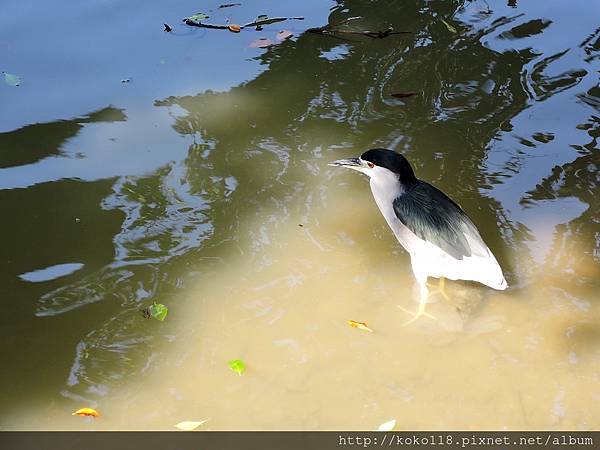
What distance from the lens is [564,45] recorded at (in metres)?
5.35

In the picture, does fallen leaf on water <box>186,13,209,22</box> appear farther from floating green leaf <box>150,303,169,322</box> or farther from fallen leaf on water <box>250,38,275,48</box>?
floating green leaf <box>150,303,169,322</box>

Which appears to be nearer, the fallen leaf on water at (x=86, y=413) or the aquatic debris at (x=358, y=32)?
the fallen leaf on water at (x=86, y=413)

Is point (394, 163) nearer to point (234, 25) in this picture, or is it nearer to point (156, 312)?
point (156, 312)

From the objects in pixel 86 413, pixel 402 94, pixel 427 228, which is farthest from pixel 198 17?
pixel 86 413

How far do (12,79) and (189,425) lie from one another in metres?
3.26

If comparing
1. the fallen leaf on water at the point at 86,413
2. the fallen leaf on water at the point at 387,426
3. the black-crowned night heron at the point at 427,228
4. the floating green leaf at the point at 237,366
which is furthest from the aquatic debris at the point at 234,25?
the fallen leaf on water at the point at 387,426

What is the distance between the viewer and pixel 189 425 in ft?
9.61

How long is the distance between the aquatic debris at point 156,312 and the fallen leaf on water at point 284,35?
9.06 ft

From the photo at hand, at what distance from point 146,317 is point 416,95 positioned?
2550 millimetres

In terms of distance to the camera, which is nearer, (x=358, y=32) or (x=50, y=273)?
(x=50, y=273)

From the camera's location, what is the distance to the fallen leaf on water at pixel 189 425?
2918mm

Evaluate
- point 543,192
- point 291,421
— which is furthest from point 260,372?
point 543,192

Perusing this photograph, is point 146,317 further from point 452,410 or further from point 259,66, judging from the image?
point 259,66

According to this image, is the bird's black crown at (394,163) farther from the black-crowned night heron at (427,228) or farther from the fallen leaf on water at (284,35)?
the fallen leaf on water at (284,35)
